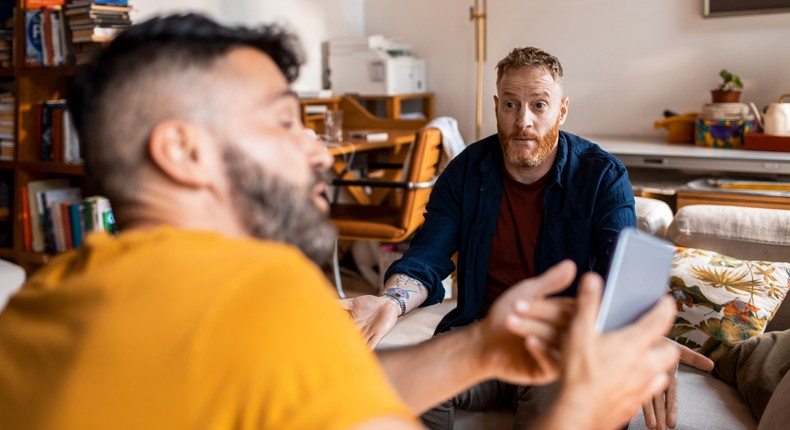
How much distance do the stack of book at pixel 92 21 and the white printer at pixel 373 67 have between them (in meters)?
1.96

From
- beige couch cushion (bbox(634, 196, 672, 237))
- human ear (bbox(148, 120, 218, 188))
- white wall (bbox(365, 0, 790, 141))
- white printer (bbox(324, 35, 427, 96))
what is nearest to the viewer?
human ear (bbox(148, 120, 218, 188))

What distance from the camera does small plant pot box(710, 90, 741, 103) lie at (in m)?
4.01

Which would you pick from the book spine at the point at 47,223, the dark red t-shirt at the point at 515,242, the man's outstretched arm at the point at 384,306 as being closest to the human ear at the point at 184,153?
the man's outstretched arm at the point at 384,306

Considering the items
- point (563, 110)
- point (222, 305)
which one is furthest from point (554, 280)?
point (563, 110)

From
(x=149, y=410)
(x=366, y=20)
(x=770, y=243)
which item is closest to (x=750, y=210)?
(x=770, y=243)

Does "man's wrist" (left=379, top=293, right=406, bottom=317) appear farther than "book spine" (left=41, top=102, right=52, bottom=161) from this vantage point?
No

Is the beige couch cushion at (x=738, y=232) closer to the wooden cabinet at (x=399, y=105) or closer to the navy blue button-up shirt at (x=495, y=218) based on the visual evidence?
the navy blue button-up shirt at (x=495, y=218)

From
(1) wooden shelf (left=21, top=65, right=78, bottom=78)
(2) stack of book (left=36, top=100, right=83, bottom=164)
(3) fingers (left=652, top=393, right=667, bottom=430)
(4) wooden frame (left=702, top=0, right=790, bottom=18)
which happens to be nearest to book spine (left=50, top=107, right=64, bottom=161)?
(2) stack of book (left=36, top=100, right=83, bottom=164)

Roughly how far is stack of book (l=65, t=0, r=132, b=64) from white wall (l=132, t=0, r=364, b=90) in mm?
726

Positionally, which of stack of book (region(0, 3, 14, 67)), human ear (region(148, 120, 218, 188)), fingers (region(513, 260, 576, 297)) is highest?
stack of book (region(0, 3, 14, 67))

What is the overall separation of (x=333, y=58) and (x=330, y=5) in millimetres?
375

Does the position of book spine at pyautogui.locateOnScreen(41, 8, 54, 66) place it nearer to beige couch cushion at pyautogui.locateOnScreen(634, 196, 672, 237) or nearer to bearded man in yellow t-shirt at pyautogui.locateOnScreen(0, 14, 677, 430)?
beige couch cushion at pyautogui.locateOnScreen(634, 196, 672, 237)

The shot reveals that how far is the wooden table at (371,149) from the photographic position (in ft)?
13.8

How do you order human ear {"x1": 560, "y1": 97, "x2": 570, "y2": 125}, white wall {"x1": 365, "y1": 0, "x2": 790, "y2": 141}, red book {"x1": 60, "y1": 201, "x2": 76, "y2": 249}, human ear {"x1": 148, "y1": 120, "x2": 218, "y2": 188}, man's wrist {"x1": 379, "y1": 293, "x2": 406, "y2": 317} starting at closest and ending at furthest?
1. human ear {"x1": 148, "y1": 120, "x2": 218, "y2": 188}
2. man's wrist {"x1": 379, "y1": 293, "x2": 406, "y2": 317}
3. human ear {"x1": 560, "y1": 97, "x2": 570, "y2": 125}
4. red book {"x1": 60, "y1": 201, "x2": 76, "y2": 249}
5. white wall {"x1": 365, "y1": 0, "x2": 790, "y2": 141}
